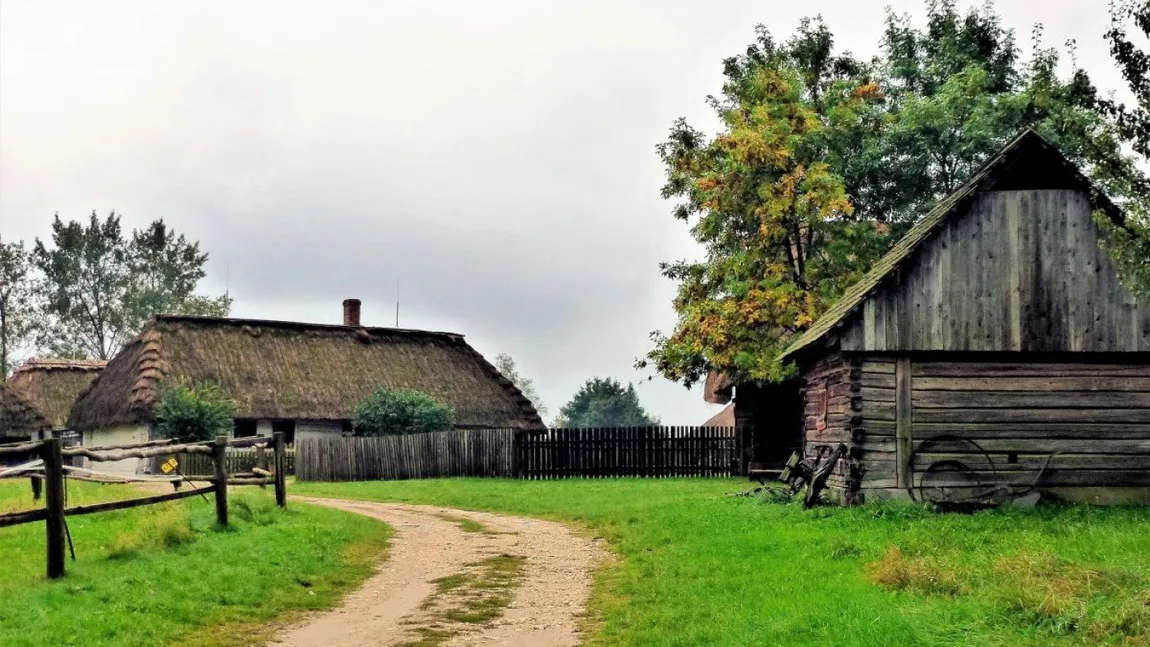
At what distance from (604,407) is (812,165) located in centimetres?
5751

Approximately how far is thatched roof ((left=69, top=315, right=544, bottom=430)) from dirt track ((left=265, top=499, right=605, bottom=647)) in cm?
2413

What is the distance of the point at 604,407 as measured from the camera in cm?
8600

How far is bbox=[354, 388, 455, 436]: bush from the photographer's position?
41312mm

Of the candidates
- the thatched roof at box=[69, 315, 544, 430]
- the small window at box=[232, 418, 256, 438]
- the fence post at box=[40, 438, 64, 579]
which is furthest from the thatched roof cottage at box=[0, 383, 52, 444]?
the fence post at box=[40, 438, 64, 579]

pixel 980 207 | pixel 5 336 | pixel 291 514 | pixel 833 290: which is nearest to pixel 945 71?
pixel 833 290

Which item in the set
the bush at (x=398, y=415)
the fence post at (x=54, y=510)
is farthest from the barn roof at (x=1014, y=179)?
the bush at (x=398, y=415)

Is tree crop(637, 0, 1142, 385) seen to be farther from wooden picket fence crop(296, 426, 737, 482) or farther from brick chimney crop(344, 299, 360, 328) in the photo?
brick chimney crop(344, 299, 360, 328)

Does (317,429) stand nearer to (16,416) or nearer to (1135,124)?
(16,416)

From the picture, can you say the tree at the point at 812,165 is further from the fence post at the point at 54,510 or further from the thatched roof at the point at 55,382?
the thatched roof at the point at 55,382

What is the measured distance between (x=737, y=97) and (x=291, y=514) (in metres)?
19.1

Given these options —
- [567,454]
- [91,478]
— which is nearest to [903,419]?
[91,478]

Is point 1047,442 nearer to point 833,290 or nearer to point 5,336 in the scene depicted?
point 833,290

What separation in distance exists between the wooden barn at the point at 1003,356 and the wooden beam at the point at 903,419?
2 cm

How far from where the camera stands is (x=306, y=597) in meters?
12.4
